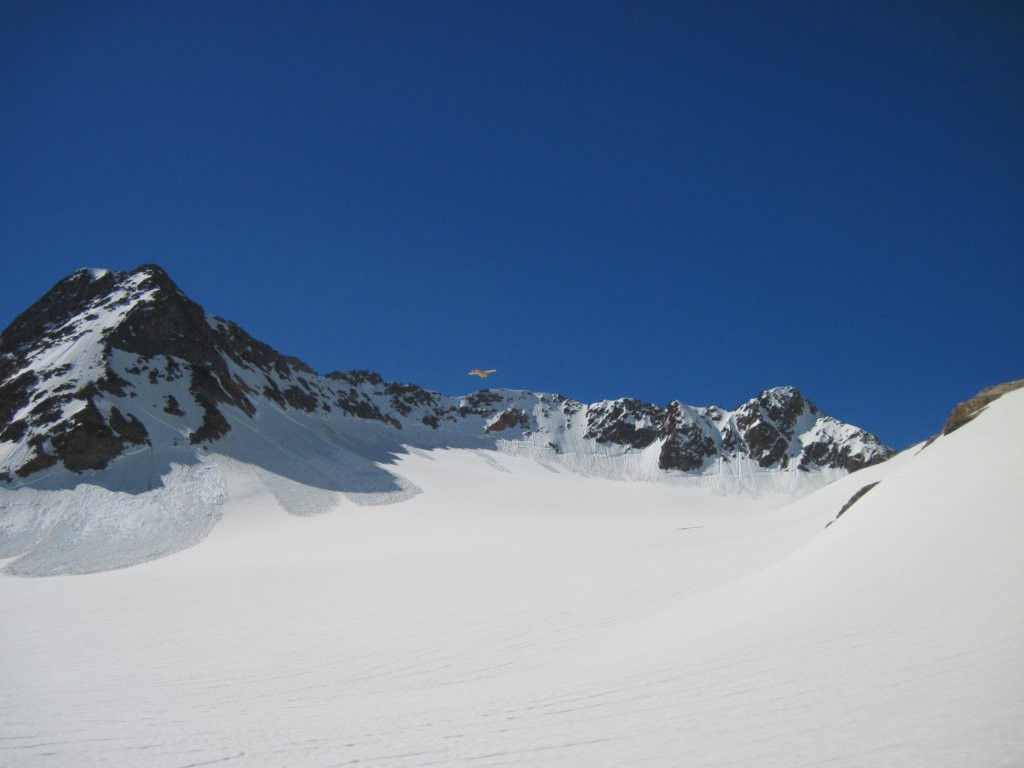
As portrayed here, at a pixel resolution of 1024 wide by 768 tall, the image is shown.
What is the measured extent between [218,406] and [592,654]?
58657mm

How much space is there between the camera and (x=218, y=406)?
6022 centimetres

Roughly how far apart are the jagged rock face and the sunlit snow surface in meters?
30.1

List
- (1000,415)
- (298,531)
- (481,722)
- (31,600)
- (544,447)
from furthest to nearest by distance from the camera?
(544,447) < (298,531) < (31,600) < (1000,415) < (481,722)

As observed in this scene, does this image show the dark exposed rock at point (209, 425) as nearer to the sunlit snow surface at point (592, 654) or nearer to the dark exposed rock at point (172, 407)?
the dark exposed rock at point (172, 407)

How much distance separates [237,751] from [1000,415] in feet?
61.7

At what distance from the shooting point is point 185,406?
186 ft

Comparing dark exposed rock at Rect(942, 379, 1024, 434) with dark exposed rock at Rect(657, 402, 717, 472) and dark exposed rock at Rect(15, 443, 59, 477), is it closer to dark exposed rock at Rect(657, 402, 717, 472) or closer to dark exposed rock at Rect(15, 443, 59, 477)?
dark exposed rock at Rect(15, 443, 59, 477)

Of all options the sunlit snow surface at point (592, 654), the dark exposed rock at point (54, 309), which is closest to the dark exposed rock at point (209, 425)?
the dark exposed rock at point (54, 309)

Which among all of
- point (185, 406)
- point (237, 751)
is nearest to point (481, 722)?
point (237, 751)

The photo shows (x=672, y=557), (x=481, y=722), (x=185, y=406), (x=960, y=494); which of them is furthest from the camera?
(x=185, y=406)

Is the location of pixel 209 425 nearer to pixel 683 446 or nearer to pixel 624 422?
pixel 683 446

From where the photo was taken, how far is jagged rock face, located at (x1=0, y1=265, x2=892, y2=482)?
49156mm

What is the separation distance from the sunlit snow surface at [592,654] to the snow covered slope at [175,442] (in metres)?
16.9

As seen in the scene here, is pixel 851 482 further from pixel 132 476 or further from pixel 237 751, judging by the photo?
pixel 132 476
